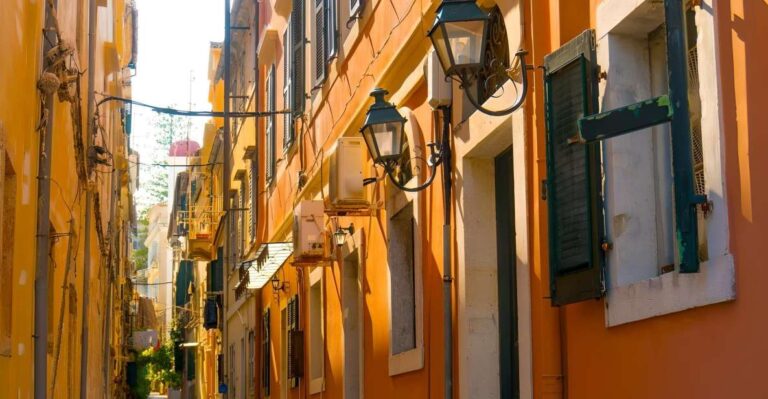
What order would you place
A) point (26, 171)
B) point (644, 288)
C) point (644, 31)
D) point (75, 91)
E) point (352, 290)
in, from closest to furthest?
point (644, 288)
point (644, 31)
point (26, 171)
point (75, 91)
point (352, 290)

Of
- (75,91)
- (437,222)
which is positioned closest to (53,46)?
(75,91)

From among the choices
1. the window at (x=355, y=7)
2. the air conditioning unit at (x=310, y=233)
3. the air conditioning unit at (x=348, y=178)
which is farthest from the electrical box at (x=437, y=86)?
the air conditioning unit at (x=310, y=233)

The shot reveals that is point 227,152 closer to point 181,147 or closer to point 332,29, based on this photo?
point 332,29

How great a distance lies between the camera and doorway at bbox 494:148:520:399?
905 cm

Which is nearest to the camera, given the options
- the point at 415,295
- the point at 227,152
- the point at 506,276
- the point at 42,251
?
the point at 506,276

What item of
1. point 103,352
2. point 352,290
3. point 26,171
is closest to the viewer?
point 26,171

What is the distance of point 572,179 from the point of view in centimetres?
679

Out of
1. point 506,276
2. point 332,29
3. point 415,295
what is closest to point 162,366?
point 332,29

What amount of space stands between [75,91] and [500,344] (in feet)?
18.5

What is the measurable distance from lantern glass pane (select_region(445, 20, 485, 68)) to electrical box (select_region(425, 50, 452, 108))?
7.20 feet

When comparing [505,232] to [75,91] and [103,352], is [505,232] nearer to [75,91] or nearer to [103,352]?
[75,91]

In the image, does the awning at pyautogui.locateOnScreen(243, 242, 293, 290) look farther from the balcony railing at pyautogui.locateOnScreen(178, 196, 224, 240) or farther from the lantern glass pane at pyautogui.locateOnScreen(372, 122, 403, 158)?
the balcony railing at pyautogui.locateOnScreen(178, 196, 224, 240)

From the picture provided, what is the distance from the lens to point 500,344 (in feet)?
30.0

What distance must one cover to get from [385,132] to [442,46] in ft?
7.32
